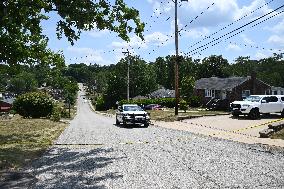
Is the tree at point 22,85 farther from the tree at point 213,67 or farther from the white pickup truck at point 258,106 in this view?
the white pickup truck at point 258,106

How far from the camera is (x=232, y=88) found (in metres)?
57.7

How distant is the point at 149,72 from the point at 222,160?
360ft

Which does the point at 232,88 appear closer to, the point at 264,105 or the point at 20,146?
the point at 264,105

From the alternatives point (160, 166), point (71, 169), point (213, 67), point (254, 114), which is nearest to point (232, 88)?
point (254, 114)

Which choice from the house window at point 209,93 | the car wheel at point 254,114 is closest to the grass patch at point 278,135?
the car wheel at point 254,114

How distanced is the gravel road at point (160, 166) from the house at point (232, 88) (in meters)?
41.4

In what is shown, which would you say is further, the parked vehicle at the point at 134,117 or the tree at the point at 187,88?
the tree at the point at 187,88

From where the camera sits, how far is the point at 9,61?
64.6 feet

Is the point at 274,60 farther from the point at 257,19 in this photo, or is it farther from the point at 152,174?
the point at 152,174

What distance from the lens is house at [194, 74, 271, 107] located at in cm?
5828

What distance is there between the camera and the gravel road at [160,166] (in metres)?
9.60

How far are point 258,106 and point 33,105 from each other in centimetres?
2127

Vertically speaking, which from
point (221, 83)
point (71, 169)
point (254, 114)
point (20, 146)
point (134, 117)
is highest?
point (221, 83)

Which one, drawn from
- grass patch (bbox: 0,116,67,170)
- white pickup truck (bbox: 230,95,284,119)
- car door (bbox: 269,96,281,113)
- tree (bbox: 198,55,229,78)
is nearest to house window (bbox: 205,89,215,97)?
white pickup truck (bbox: 230,95,284,119)
